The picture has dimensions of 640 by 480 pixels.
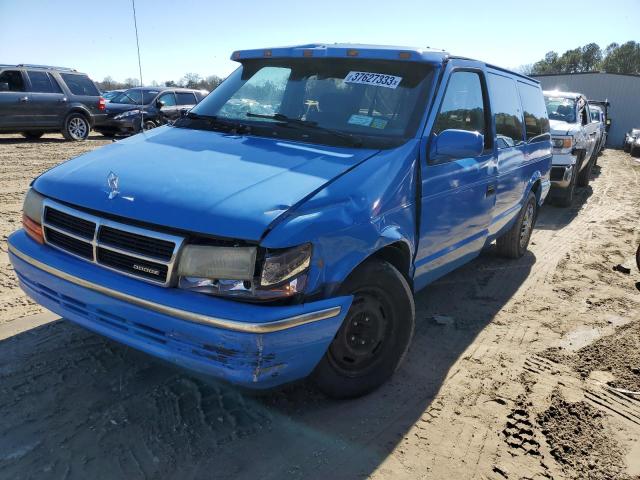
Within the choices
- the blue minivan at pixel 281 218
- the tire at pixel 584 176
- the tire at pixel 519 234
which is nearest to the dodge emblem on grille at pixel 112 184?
the blue minivan at pixel 281 218

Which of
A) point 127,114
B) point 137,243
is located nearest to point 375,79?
point 137,243

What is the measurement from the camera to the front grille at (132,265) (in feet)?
7.91

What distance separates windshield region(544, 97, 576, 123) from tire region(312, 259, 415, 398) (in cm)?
887

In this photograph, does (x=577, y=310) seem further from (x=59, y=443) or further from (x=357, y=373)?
(x=59, y=443)

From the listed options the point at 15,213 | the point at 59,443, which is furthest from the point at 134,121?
the point at 59,443

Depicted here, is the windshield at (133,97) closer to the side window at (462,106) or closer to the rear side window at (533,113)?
the rear side window at (533,113)

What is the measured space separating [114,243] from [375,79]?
6.54 feet

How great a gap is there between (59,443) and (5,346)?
3.98 feet

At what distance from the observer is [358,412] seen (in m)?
2.97

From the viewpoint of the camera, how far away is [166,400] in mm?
2879

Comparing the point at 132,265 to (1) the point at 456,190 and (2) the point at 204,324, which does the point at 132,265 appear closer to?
(2) the point at 204,324

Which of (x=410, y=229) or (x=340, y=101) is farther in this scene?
(x=340, y=101)

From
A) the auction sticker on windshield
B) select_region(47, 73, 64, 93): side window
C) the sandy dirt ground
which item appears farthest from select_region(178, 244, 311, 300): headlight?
select_region(47, 73, 64, 93): side window

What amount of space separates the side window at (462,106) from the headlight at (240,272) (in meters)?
1.59
